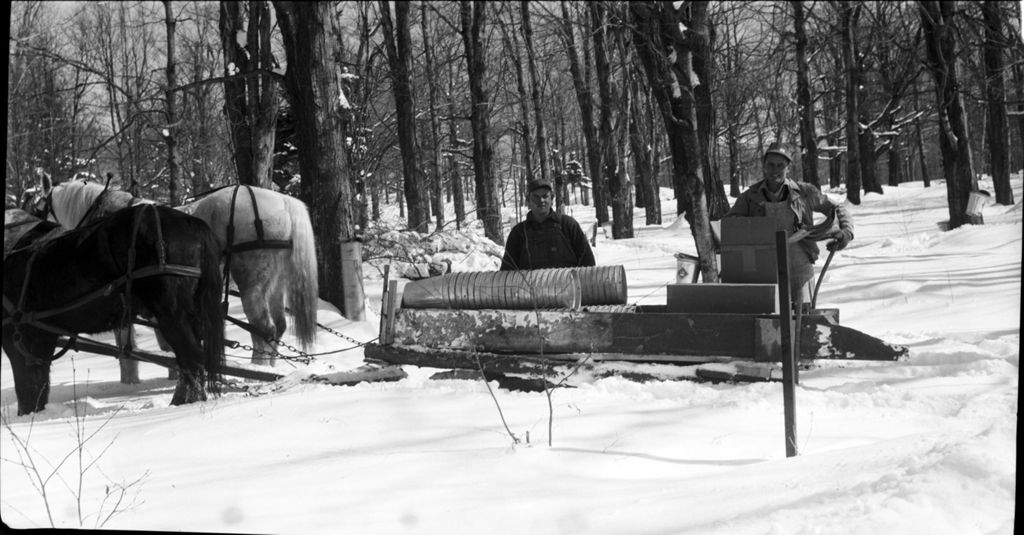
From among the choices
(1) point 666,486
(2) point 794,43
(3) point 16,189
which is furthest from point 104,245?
(2) point 794,43

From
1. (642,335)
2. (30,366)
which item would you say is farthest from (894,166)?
(30,366)

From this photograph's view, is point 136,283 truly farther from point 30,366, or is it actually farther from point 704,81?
point 704,81

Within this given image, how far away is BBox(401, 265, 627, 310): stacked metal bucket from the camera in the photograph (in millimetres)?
3545

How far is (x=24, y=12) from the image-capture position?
233cm

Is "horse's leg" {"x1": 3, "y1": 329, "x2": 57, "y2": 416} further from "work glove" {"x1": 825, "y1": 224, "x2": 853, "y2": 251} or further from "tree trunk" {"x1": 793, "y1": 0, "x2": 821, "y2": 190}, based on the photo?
"work glove" {"x1": 825, "y1": 224, "x2": 853, "y2": 251}

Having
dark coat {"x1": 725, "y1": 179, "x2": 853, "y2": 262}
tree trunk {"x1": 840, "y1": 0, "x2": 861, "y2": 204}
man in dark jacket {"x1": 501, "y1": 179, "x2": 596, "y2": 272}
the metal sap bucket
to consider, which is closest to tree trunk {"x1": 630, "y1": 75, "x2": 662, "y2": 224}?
tree trunk {"x1": 840, "y1": 0, "x2": 861, "y2": 204}

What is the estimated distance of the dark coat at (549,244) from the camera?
4695 mm

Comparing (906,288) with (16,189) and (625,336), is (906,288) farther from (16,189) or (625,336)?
(16,189)

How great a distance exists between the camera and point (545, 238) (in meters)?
4.74

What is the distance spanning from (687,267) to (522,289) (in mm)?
1787

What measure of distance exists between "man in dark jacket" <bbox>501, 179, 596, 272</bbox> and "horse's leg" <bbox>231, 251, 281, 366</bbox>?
177cm

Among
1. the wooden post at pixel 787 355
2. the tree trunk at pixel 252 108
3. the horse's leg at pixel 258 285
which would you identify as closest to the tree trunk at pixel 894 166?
the wooden post at pixel 787 355

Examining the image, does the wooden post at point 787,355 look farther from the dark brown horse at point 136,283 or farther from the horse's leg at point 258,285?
the horse's leg at point 258,285

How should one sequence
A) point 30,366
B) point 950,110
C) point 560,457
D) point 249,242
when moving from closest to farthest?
point 560,457
point 30,366
point 249,242
point 950,110
